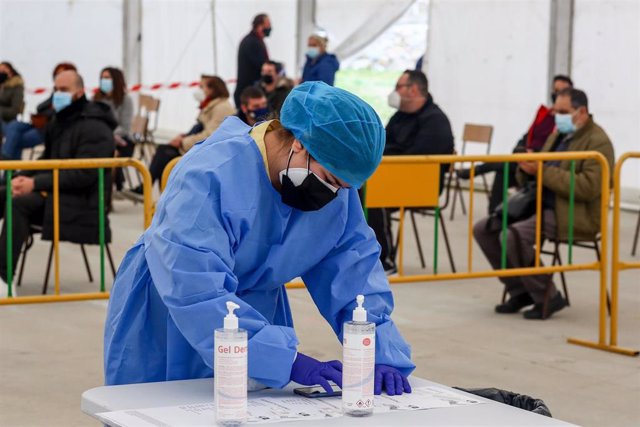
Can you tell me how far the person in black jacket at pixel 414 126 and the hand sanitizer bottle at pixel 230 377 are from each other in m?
5.72

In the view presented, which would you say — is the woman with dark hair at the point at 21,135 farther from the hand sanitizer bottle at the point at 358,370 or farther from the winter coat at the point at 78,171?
the hand sanitizer bottle at the point at 358,370

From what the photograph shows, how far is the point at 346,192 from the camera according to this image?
9.97 ft

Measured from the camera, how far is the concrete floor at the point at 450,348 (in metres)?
5.44

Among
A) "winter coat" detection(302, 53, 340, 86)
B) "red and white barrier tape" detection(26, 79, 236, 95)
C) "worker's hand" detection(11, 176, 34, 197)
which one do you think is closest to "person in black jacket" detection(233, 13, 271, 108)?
"winter coat" detection(302, 53, 340, 86)

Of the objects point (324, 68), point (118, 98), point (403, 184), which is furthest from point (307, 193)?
point (324, 68)

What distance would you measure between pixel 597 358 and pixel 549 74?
6.26m

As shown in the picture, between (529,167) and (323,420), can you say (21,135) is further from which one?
(323,420)

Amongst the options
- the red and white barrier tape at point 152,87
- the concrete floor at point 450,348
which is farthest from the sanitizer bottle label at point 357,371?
the red and white barrier tape at point 152,87

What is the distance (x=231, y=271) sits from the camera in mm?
2791

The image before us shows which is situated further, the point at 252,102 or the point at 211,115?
the point at 211,115

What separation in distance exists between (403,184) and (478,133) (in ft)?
20.0

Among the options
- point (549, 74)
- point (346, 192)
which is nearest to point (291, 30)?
point (549, 74)

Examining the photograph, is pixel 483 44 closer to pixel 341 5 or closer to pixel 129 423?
pixel 341 5

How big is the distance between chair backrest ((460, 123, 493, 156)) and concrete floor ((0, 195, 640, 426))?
3465 millimetres
